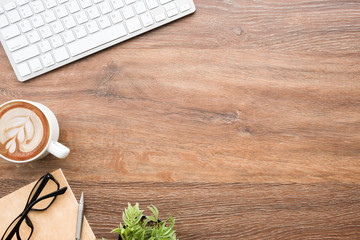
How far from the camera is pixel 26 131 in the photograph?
0.76 metres

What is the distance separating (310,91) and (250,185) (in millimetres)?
249

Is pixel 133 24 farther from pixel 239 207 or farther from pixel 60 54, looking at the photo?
pixel 239 207

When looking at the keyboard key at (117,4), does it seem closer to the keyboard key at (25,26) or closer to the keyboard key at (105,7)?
the keyboard key at (105,7)

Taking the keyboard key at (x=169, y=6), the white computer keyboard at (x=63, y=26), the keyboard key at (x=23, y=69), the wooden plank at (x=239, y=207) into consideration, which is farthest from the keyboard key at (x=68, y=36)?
the wooden plank at (x=239, y=207)

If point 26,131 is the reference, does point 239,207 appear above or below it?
below


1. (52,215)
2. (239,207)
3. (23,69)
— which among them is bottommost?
(239,207)

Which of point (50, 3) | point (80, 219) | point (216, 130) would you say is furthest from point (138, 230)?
point (50, 3)

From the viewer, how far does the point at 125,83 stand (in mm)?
799

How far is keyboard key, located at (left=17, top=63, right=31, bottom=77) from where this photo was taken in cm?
A: 77

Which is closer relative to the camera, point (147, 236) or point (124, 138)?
point (147, 236)

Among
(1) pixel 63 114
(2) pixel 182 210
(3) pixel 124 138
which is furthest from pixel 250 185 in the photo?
(1) pixel 63 114

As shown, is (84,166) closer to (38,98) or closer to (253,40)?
(38,98)

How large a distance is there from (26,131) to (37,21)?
24 cm

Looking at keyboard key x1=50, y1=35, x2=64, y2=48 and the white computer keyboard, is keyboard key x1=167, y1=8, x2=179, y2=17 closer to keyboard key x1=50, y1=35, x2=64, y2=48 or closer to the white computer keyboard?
the white computer keyboard
